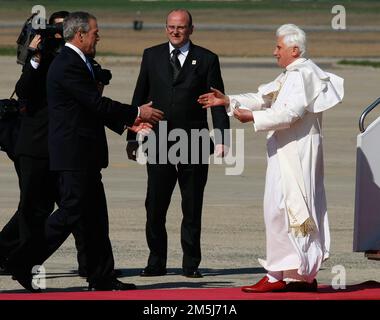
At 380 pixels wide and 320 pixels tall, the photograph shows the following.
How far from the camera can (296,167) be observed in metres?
9.11

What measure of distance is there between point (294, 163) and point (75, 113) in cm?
155

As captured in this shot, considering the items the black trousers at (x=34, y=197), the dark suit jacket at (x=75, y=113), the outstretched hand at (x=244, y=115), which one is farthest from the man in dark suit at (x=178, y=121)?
the outstretched hand at (x=244, y=115)

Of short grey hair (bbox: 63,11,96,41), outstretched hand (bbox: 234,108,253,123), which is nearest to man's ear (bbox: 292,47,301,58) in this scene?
outstretched hand (bbox: 234,108,253,123)

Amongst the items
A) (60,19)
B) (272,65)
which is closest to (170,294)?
(60,19)

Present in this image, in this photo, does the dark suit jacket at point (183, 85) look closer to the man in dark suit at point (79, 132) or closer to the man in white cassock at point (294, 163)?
the man in dark suit at point (79, 132)

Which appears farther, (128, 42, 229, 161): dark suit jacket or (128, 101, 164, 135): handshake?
(128, 42, 229, 161): dark suit jacket

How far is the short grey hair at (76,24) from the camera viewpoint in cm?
944

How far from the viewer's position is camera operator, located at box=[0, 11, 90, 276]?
9891mm

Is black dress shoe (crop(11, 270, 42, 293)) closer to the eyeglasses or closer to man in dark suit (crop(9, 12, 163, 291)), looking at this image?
man in dark suit (crop(9, 12, 163, 291))

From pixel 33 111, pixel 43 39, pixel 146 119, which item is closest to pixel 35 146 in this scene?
pixel 33 111

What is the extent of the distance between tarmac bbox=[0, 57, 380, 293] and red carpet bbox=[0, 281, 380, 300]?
953 mm

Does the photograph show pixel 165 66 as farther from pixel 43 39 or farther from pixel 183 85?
pixel 43 39

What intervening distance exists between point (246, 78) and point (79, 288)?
23898 millimetres

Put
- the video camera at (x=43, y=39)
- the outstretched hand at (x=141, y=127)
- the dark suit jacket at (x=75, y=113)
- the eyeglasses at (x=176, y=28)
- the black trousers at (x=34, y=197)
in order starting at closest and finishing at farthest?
the dark suit jacket at (x=75, y=113), the outstretched hand at (x=141, y=127), the video camera at (x=43, y=39), the black trousers at (x=34, y=197), the eyeglasses at (x=176, y=28)
